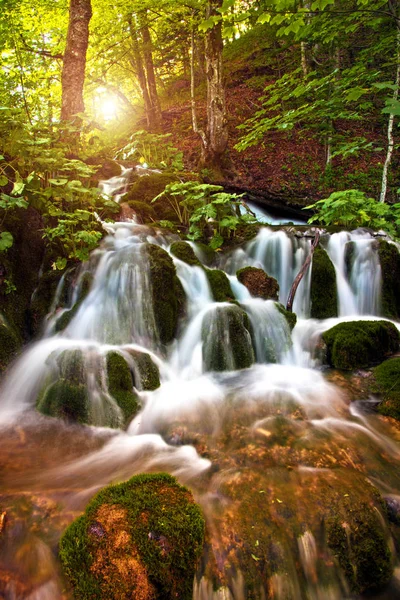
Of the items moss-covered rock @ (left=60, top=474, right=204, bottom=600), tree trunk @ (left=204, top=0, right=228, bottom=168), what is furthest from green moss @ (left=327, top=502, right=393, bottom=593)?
tree trunk @ (left=204, top=0, right=228, bottom=168)

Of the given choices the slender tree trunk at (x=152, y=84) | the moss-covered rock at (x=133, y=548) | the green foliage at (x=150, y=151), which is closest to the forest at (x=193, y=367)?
the moss-covered rock at (x=133, y=548)

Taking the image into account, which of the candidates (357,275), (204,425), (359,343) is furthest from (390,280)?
(204,425)

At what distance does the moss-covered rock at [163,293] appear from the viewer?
15.5 ft

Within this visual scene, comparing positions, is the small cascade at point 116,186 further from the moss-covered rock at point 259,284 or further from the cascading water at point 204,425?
the moss-covered rock at point 259,284

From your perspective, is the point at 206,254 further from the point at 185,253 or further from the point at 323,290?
the point at 323,290

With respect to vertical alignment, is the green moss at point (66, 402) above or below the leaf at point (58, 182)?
below

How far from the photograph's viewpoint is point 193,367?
14.7 ft

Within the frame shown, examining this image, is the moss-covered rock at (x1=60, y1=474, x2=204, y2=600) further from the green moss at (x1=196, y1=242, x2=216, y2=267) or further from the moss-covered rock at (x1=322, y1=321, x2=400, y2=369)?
the green moss at (x1=196, y1=242, x2=216, y2=267)

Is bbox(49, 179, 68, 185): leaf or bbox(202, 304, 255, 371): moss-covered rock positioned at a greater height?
bbox(49, 179, 68, 185): leaf

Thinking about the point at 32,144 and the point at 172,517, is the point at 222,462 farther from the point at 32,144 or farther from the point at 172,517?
the point at 32,144

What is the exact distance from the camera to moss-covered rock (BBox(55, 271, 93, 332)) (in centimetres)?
450

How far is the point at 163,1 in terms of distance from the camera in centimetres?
939

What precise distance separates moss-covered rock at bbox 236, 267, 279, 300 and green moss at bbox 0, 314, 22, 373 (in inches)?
150

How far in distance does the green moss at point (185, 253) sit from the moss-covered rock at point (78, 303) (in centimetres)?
170
